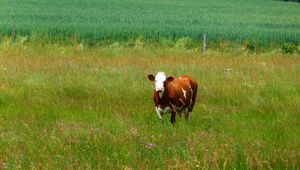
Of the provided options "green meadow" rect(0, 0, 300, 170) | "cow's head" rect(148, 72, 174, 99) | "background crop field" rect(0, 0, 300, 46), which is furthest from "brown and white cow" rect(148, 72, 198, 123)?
"background crop field" rect(0, 0, 300, 46)

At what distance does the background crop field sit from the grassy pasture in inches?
560

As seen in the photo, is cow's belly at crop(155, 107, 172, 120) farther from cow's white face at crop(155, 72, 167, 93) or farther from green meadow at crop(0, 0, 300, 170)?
cow's white face at crop(155, 72, 167, 93)

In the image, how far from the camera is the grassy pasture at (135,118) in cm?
701

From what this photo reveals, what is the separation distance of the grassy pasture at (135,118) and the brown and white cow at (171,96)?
216 millimetres

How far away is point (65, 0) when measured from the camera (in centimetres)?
5838

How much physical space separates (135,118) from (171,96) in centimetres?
75

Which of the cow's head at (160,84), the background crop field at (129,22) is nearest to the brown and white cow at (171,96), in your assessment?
the cow's head at (160,84)

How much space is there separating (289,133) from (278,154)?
1.85 metres

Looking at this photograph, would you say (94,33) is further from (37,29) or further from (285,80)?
(285,80)

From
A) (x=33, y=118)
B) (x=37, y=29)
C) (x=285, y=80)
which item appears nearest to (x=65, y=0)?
(x=37, y=29)

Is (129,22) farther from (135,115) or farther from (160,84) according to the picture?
(160,84)

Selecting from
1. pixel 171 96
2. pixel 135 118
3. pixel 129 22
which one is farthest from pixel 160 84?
pixel 129 22

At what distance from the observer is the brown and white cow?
32.7 feet

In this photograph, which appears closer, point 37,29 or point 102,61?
point 102,61
